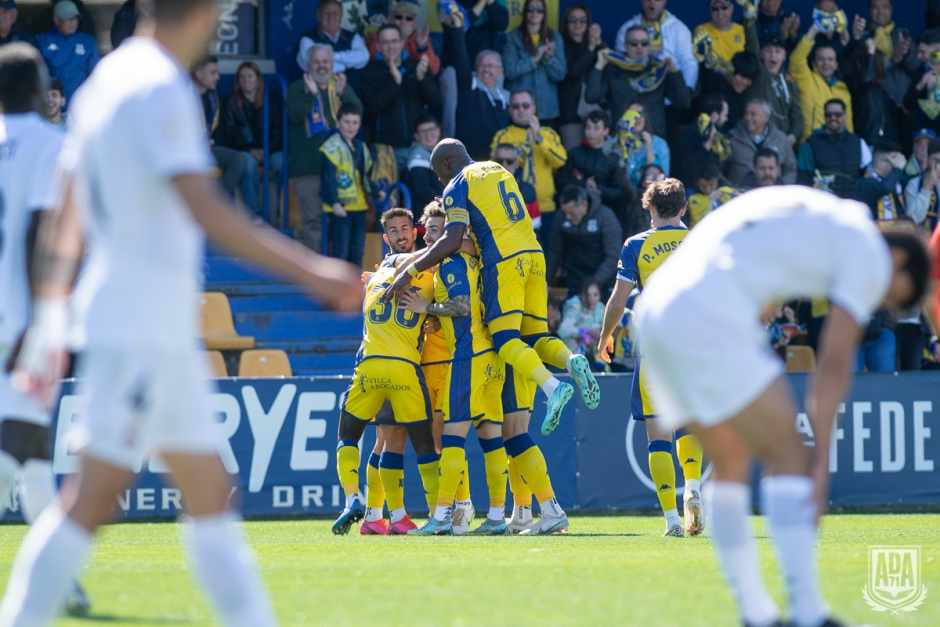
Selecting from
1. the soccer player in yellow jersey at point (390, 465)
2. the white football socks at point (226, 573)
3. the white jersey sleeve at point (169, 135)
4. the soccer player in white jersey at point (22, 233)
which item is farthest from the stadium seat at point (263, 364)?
the white jersey sleeve at point (169, 135)

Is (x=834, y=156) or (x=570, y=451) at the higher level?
(x=834, y=156)

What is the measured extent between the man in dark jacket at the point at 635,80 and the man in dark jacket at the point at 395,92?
1949 millimetres

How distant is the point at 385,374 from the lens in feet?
41.2

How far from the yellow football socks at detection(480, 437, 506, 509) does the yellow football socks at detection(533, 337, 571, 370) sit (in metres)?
0.71

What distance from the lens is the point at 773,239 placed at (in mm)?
6004

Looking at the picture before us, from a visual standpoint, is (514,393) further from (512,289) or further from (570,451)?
(570,451)

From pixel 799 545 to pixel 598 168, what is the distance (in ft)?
42.0

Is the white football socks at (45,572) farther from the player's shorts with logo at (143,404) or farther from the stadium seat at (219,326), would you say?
the stadium seat at (219,326)

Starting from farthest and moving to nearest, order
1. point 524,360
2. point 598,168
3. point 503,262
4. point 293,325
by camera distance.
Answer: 1. point 598,168
2. point 293,325
3. point 503,262
4. point 524,360

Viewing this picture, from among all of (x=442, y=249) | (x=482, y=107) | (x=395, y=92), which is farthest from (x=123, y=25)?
Answer: (x=442, y=249)

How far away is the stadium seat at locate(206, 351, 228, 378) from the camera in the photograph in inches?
643

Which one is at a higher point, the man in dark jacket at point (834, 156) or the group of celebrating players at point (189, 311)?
the man in dark jacket at point (834, 156)

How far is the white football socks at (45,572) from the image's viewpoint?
5172mm

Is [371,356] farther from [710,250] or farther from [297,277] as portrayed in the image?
[297,277]
